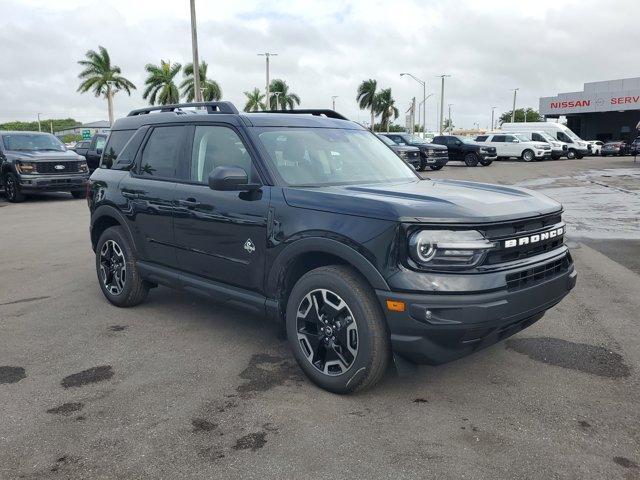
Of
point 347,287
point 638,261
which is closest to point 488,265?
point 347,287

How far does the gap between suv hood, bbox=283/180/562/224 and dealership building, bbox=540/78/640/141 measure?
54592 mm

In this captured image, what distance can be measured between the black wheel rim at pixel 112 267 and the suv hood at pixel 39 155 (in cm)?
1116

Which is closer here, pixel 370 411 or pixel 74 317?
pixel 370 411

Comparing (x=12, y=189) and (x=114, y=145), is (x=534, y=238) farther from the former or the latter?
(x=12, y=189)

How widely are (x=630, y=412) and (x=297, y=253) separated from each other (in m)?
2.21

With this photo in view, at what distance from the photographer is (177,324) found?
5.19 meters

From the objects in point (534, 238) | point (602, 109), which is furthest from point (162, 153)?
point (602, 109)

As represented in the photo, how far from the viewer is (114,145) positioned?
19.1ft

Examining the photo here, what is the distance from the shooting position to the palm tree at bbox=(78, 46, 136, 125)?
58.6 m

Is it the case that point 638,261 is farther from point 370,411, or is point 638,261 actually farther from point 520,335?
point 370,411

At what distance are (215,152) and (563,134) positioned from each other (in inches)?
1588

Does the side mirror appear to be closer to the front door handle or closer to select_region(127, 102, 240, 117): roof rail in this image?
the front door handle

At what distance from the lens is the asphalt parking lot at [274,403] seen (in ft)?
9.68

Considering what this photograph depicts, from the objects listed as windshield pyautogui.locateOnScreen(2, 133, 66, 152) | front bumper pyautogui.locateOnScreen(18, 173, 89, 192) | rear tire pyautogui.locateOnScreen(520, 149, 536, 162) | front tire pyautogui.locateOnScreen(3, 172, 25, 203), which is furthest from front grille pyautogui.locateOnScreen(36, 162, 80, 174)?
rear tire pyautogui.locateOnScreen(520, 149, 536, 162)
